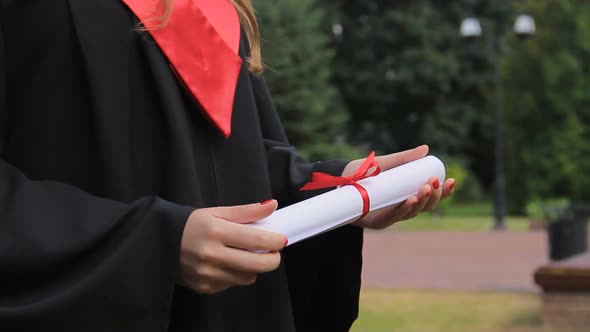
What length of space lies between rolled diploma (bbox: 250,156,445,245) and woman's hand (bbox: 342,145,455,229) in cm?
1

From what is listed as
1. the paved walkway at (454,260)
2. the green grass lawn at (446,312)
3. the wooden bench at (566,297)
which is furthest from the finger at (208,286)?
the paved walkway at (454,260)

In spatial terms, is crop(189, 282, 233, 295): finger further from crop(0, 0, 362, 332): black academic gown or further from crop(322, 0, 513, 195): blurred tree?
crop(322, 0, 513, 195): blurred tree

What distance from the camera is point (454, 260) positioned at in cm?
1366

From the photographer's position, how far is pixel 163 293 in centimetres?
124

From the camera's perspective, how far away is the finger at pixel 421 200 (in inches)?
60.2

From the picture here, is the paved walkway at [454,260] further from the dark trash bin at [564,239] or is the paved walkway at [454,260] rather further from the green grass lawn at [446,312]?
the green grass lawn at [446,312]

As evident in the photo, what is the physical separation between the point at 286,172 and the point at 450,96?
37.9m

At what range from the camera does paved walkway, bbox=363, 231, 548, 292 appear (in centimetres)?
1061

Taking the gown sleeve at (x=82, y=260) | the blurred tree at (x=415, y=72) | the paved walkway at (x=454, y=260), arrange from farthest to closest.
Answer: the blurred tree at (x=415, y=72), the paved walkway at (x=454, y=260), the gown sleeve at (x=82, y=260)

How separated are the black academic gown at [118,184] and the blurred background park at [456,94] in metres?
16.9

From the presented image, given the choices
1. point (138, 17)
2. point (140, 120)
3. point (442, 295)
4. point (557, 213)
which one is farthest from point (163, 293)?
point (557, 213)

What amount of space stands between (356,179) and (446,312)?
666 centimetres

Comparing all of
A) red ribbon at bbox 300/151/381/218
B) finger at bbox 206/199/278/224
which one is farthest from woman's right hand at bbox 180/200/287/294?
red ribbon at bbox 300/151/381/218

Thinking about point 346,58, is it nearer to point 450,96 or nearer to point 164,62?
point 450,96
